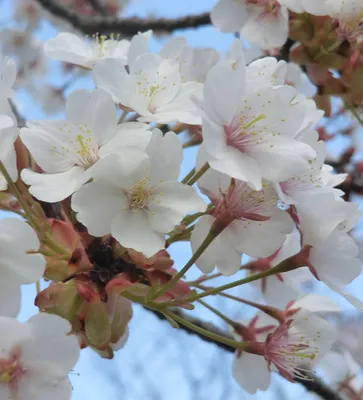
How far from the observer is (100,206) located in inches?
39.0

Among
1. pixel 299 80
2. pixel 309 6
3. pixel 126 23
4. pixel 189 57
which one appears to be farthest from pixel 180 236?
pixel 126 23

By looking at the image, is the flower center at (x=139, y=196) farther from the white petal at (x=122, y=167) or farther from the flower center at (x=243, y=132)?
the flower center at (x=243, y=132)

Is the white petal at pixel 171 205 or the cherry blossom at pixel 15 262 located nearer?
the cherry blossom at pixel 15 262

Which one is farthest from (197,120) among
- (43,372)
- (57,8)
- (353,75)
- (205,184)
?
(57,8)

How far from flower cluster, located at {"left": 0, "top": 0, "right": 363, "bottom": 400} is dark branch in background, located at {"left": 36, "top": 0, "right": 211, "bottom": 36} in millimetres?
1250

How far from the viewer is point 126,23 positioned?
2.42 metres

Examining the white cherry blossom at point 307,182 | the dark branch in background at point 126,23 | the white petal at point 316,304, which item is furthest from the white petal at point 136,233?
the dark branch in background at point 126,23

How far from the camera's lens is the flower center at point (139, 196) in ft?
3.39

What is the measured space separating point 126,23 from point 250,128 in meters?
1.55

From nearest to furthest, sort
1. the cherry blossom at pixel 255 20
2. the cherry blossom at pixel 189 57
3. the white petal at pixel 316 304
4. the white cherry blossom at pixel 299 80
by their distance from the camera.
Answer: the white petal at pixel 316 304, the cherry blossom at pixel 189 57, the cherry blossom at pixel 255 20, the white cherry blossom at pixel 299 80

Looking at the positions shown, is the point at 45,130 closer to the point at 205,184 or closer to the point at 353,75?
the point at 205,184

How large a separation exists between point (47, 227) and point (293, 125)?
446mm

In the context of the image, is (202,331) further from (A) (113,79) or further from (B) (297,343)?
(A) (113,79)

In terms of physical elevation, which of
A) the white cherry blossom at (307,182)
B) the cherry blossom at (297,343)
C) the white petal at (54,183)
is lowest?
the cherry blossom at (297,343)
